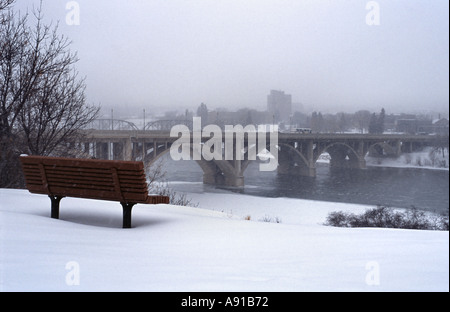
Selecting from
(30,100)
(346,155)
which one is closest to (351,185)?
(346,155)

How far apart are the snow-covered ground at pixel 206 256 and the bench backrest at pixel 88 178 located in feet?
0.89

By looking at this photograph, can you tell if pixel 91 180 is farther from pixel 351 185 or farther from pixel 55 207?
pixel 351 185

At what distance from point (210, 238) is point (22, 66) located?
263 inches

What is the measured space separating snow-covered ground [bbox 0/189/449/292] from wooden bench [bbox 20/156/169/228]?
0.24 metres

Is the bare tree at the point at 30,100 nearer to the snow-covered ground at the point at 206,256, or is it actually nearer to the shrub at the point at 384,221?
the snow-covered ground at the point at 206,256

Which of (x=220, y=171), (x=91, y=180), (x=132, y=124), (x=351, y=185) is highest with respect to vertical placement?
(x=132, y=124)

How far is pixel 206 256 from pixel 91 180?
6.02ft

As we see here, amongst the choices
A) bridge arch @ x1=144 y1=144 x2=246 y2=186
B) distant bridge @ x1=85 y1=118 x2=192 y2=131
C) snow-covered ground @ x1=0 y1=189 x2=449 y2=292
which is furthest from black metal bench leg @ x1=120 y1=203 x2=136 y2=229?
bridge arch @ x1=144 y1=144 x2=246 y2=186

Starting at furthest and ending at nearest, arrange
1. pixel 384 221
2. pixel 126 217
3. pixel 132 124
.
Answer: pixel 132 124
pixel 384 221
pixel 126 217

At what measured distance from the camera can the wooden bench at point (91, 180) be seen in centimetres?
466

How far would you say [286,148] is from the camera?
37438 mm

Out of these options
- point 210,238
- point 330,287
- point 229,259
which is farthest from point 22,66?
point 330,287

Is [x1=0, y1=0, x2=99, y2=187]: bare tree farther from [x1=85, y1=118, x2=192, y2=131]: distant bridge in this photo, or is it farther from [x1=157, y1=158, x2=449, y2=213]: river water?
[x1=157, y1=158, x2=449, y2=213]: river water

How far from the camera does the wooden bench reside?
15.3 feet
